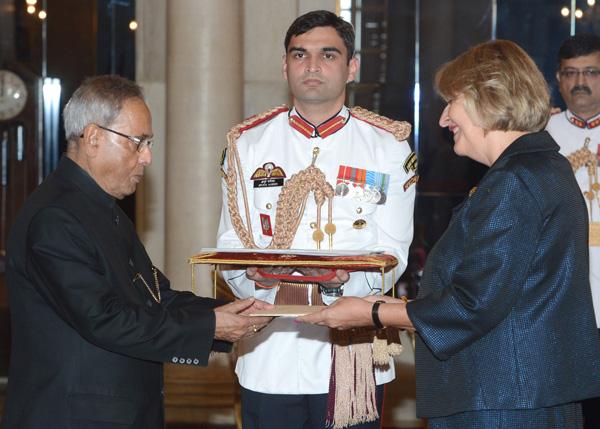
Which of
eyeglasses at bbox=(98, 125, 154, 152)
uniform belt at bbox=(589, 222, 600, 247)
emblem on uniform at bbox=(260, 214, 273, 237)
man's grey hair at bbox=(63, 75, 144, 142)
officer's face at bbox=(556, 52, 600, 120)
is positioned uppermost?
officer's face at bbox=(556, 52, 600, 120)

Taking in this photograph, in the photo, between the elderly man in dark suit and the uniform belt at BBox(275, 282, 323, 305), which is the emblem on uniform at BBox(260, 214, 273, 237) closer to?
the uniform belt at BBox(275, 282, 323, 305)

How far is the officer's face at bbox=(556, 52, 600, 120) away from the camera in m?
3.98

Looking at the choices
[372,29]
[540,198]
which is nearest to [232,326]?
[540,198]

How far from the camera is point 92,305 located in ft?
6.55

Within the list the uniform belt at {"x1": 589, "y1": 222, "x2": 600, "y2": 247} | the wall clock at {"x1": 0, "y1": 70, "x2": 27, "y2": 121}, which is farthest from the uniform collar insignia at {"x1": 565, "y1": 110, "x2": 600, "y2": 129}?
the wall clock at {"x1": 0, "y1": 70, "x2": 27, "y2": 121}

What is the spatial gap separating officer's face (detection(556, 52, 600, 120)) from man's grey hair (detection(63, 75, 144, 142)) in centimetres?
268

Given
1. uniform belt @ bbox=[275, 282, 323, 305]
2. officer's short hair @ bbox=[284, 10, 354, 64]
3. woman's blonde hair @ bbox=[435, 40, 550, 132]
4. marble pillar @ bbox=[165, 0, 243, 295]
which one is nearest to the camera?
woman's blonde hair @ bbox=[435, 40, 550, 132]

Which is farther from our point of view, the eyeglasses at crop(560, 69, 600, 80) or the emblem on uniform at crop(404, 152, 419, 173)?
the eyeglasses at crop(560, 69, 600, 80)

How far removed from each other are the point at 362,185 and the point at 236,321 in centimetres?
79

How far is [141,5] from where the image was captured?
5.62 m

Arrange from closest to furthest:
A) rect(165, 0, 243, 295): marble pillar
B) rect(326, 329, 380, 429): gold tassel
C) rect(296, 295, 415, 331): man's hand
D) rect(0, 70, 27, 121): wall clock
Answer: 1. rect(296, 295, 415, 331): man's hand
2. rect(326, 329, 380, 429): gold tassel
3. rect(165, 0, 243, 295): marble pillar
4. rect(0, 70, 27, 121): wall clock

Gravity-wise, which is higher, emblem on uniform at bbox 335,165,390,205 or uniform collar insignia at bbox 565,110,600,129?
uniform collar insignia at bbox 565,110,600,129

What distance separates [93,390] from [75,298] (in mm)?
269

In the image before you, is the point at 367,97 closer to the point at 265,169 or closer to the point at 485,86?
the point at 265,169
